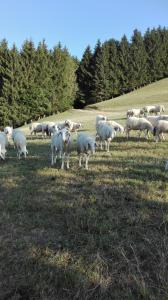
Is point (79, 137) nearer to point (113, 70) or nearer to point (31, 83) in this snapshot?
point (31, 83)

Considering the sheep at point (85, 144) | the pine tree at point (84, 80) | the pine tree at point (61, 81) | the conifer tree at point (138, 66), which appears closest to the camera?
the sheep at point (85, 144)

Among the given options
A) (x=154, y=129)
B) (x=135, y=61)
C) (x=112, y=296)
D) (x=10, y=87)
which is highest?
(x=135, y=61)

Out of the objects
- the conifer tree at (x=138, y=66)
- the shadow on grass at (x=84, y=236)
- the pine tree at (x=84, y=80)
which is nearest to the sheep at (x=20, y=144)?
the shadow on grass at (x=84, y=236)

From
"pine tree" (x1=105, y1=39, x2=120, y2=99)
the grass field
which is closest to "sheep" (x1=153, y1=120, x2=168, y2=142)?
the grass field

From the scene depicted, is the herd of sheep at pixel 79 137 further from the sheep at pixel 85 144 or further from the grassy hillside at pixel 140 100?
the grassy hillside at pixel 140 100

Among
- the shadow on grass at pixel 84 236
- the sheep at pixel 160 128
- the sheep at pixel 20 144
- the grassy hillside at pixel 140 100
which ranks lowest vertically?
the shadow on grass at pixel 84 236

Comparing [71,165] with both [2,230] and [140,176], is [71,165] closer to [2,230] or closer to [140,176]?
[140,176]

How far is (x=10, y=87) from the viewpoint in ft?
218

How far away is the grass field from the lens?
6.95 metres

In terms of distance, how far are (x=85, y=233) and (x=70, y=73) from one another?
7172cm

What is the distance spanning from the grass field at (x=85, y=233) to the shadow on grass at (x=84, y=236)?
16 millimetres

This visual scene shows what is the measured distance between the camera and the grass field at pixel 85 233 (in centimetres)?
695

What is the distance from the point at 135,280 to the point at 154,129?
16358 mm

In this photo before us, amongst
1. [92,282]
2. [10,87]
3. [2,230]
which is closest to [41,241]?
[2,230]
